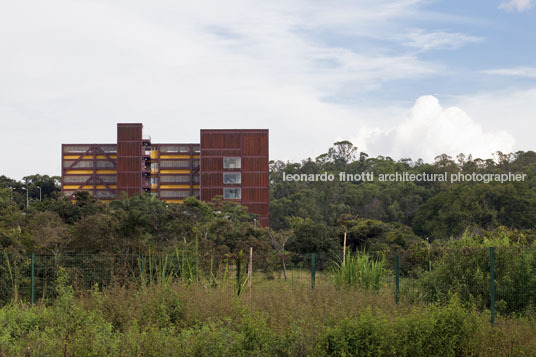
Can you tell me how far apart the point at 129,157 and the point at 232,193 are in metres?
15.7

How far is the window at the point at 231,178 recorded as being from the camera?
72750 mm

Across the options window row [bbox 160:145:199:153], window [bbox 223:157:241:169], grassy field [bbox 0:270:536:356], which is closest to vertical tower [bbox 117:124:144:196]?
window row [bbox 160:145:199:153]

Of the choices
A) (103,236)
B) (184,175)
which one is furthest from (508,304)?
(184,175)

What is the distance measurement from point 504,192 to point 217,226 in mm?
36638

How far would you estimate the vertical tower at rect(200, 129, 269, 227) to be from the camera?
72562mm

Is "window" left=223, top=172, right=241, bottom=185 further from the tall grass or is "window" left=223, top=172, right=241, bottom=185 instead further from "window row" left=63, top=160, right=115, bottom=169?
the tall grass

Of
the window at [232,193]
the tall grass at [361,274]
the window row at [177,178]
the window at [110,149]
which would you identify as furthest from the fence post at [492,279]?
the window at [110,149]

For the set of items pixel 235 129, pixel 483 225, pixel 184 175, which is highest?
pixel 235 129

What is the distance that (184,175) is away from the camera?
79.5m

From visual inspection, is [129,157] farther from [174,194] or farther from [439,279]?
[439,279]

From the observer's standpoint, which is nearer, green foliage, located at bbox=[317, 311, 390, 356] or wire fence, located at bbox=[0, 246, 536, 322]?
green foliage, located at bbox=[317, 311, 390, 356]

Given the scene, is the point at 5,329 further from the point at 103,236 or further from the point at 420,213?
the point at 420,213

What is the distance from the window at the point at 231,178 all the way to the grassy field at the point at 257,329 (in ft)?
199

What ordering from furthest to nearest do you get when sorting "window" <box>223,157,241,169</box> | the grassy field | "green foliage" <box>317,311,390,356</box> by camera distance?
"window" <box>223,157,241,169</box> → the grassy field → "green foliage" <box>317,311,390,356</box>
